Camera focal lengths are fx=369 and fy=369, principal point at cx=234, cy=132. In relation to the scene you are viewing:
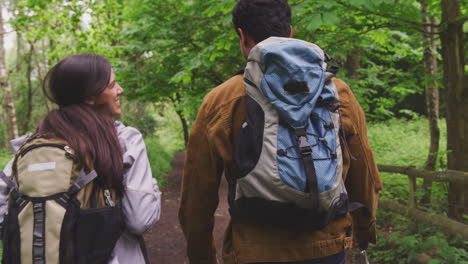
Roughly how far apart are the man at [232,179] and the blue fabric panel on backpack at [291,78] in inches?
7.3

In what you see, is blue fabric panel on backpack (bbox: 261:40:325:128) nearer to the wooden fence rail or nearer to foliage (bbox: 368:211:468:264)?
foliage (bbox: 368:211:468:264)

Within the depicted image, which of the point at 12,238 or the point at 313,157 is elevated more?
the point at 313,157

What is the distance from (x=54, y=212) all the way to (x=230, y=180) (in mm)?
713

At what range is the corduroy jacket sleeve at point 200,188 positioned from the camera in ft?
5.39

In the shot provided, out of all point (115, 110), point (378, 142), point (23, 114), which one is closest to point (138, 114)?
point (23, 114)

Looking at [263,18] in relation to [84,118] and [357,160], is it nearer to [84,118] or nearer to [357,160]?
[357,160]

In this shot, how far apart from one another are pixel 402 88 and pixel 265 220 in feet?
23.5

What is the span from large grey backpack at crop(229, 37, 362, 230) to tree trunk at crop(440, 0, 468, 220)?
3.88 m

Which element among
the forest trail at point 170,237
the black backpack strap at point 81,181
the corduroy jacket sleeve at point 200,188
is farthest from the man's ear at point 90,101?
the forest trail at point 170,237

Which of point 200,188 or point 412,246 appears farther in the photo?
point 412,246

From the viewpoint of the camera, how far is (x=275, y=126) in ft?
4.64

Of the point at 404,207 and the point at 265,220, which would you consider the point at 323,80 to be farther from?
the point at 404,207

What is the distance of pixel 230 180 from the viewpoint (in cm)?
158

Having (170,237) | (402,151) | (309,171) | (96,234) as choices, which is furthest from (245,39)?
(402,151)
